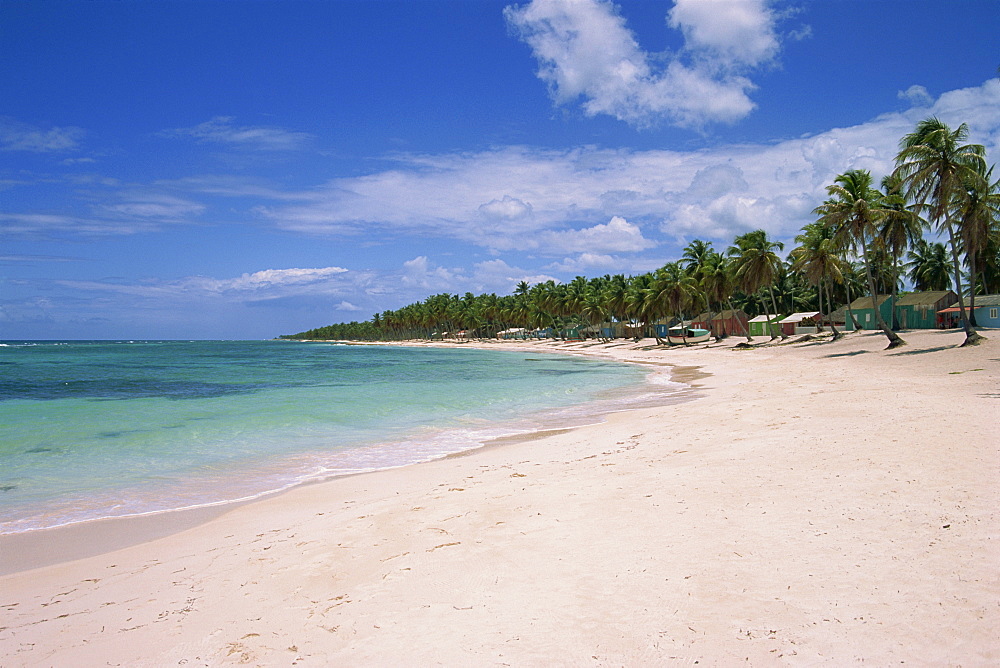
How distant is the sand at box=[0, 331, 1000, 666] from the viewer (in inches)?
137

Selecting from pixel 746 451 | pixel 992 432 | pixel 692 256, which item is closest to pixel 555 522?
pixel 746 451

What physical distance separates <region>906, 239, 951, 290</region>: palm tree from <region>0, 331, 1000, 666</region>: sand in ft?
211

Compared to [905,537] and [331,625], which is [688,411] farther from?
[331,625]

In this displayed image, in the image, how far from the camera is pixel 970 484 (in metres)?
5.57

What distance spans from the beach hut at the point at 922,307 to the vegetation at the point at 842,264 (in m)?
1.50

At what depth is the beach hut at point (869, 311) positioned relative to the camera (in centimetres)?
4569

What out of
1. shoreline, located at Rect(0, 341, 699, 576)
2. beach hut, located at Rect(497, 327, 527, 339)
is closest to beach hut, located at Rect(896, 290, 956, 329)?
shoreline, located at Rect(0, 341, 699, 576)

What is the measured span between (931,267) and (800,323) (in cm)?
1755

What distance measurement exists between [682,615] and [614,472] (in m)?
4.14

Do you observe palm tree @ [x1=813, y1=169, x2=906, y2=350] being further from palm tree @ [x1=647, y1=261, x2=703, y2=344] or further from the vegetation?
palm tree @ [x1=647, y1=261, x2=703, y2=344]

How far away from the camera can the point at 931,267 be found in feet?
195

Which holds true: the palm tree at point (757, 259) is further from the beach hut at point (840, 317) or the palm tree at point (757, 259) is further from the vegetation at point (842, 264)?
the beach hut at point (840, 317)

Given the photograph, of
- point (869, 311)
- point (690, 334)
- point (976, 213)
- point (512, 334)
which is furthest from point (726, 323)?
point (512, 334)

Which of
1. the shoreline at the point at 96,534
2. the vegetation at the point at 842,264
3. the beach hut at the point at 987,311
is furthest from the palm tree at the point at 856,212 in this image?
the shoreline at the point at 96,534
